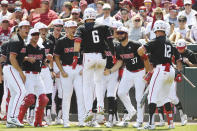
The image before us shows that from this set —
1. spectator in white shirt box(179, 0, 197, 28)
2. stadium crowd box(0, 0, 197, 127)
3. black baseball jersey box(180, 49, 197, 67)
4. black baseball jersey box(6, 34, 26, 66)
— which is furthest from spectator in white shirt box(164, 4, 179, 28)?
black baseball jersey box(6, 34, 26, 66)

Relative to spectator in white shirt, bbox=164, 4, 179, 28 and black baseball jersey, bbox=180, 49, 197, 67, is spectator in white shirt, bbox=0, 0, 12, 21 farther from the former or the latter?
black baseball jersey, bbox=180, 49, 197, 67

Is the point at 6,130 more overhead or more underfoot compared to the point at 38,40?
more underfoot

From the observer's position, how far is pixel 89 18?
12.0 m

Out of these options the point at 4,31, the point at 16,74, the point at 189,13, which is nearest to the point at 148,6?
the point at 189,13

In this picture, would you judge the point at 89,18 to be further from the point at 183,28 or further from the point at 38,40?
the point at 183,28

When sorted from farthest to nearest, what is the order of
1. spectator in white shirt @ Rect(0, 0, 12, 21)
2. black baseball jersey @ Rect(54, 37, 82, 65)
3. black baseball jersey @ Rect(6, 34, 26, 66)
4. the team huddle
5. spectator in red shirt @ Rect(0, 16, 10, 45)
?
1. spectator in white shirt @ Rect(0, 0, 12, 21)
2. spectator in red shirt @ Rect(0, 16, 10, 45)
3. black baseball jersey @ Rect(54, 37, 82, 65)
4. black baseball jersey @ Rect(6, 34, 26, 66)
5. the team huddle

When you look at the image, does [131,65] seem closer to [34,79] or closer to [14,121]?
[34,79]

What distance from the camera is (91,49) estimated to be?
11.9 m

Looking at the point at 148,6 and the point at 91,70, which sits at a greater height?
the point at 148,6

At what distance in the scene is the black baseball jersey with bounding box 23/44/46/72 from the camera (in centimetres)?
1249

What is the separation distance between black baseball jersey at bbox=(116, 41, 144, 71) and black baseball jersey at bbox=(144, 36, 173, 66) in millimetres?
870

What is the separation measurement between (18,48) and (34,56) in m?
0.49

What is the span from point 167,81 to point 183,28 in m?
4.39

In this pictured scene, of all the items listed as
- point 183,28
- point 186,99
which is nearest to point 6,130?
point 186,99
